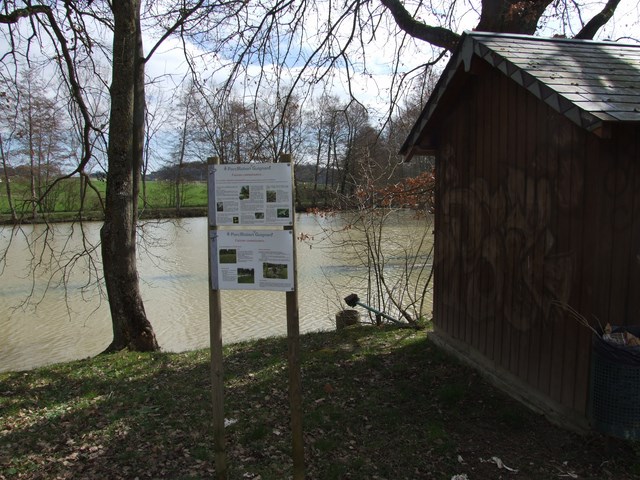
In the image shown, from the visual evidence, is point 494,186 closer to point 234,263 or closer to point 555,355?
point 555,355

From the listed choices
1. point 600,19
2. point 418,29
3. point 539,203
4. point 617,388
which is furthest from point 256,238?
point 600,19

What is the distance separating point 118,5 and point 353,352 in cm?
651

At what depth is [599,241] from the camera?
382 cm

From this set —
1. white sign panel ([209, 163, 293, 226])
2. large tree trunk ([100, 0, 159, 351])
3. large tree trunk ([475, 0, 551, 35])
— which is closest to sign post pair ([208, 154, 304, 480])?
white sign panel ([209, 163, 293, 226])

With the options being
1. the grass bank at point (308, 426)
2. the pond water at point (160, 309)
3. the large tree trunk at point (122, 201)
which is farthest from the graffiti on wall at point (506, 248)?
the large tree trunk at point (122, 201)

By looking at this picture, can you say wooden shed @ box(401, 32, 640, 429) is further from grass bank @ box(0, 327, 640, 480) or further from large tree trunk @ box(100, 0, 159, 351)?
large tree trunk @ box(100, 0, 159, 351)

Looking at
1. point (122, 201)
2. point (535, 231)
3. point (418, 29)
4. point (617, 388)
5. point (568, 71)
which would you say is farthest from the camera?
point (418, 29)

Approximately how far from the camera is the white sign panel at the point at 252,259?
329cm

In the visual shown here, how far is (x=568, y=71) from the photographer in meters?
4.29

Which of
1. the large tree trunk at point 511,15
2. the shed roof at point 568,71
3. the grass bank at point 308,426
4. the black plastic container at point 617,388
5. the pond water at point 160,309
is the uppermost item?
the large tree trunk at point 511,15

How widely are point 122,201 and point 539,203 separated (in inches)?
245

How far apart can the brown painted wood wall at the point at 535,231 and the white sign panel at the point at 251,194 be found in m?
2.29

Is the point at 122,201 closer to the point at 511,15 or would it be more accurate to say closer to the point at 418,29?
the point at 418,29

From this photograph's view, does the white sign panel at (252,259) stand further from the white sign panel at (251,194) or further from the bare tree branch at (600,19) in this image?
the bare tree branch at (600,19)
